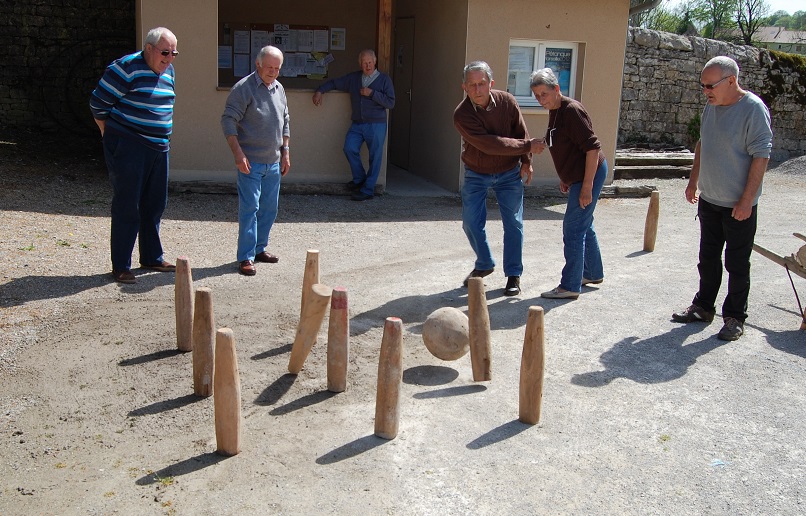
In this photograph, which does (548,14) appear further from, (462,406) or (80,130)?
(80,130)

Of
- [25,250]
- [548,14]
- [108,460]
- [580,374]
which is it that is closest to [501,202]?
[580,374]

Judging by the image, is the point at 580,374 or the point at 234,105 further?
the point at 234,105

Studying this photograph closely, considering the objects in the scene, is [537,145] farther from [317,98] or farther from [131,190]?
[317,98]

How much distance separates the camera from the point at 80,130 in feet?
53.1

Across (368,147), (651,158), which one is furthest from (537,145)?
(651,158)

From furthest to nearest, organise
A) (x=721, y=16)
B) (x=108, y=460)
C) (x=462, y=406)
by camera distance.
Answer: (x=721, y=16) → (x=462, y=406) → (x=108, y=460)

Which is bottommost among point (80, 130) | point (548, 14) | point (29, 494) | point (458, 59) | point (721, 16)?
point (29, 494)

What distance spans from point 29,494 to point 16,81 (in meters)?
14.8

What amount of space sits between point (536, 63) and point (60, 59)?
1007 centimetres

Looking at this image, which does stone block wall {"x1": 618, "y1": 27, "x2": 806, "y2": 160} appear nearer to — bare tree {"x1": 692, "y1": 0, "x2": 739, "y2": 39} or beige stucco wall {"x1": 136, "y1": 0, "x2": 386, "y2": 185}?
beige stucco wall {"x1": 136, "y1": 0, "x2": 386, "y2": 185}

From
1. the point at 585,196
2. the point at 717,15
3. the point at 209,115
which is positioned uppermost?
the point at 717,15

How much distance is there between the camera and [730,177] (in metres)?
5.94

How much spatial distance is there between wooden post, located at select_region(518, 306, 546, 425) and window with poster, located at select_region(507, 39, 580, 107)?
8316 millimetres

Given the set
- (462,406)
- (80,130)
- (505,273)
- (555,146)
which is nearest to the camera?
(462,406)
